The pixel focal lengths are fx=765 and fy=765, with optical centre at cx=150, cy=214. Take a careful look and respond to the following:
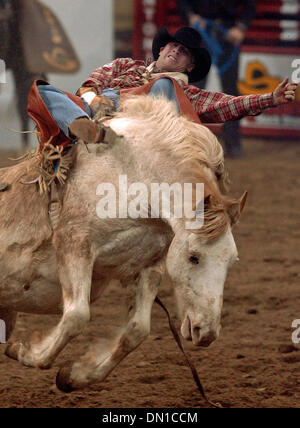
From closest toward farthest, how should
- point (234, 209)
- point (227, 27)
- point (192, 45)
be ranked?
1. point (234, 209)
2. point (192, 45)
3. point (227, 27)

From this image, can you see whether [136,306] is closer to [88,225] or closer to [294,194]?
[88,225]

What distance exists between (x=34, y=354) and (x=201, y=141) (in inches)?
41.9

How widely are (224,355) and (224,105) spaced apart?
1485 mm

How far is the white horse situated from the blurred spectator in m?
6.48

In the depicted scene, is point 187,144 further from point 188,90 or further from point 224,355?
point 224,355

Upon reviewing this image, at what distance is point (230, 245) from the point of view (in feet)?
9.28

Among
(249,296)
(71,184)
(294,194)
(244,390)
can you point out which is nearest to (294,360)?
(244,390)

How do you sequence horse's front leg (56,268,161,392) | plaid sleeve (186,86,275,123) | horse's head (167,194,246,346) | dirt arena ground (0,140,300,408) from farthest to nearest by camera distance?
dirt arena ground (0,140,300,408) → plaid sleeve (186,86,275,123) → horse's front leg (56,268,161,392) → horse's head (167,194,246,346)

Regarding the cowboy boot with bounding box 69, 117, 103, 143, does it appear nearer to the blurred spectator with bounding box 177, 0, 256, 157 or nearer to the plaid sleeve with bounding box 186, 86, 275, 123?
the plaid sleeve with bounding box 186, 86, 275, 123

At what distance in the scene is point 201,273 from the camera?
2.80 m

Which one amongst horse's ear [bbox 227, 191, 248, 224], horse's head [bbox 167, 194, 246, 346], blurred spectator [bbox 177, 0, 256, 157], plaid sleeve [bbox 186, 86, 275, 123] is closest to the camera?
horse's head [bbox 167, 194, 246, 346]

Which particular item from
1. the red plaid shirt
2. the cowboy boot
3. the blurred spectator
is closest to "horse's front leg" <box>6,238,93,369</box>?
the cowboy boot

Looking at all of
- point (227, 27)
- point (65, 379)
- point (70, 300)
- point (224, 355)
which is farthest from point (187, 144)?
point (227, 27)

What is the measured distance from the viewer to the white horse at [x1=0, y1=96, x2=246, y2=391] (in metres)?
2.82
